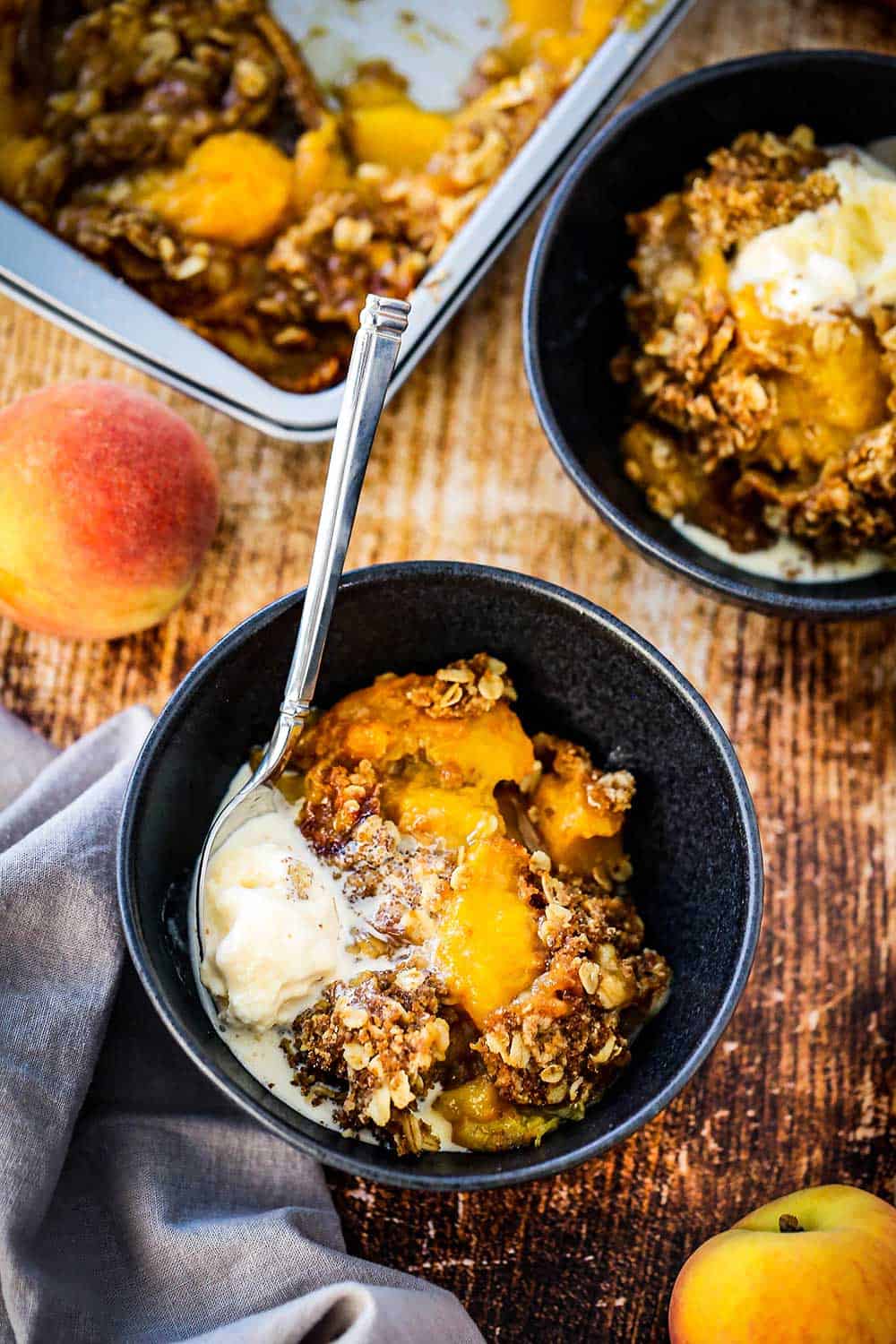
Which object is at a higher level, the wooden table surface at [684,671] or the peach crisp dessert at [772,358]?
the peach crisp dessert at [772,358]

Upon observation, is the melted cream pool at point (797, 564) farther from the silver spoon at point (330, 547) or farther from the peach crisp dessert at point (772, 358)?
the silver spoon at point (330, 547)

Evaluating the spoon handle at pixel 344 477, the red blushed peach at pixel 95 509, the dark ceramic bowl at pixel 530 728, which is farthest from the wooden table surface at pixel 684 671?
the spoon handle at pixel 344 477

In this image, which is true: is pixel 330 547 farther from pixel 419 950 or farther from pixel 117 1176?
pixel 117 1176

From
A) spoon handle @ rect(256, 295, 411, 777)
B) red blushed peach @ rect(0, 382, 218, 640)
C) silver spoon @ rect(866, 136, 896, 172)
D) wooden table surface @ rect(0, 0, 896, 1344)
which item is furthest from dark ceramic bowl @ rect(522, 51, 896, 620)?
red blushed peach @ rect(0, 382, 218, 640)

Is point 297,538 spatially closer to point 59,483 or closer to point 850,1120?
point 59,483

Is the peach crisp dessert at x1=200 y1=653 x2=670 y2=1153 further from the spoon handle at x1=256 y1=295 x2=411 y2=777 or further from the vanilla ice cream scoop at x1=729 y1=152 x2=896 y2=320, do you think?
the vanilla ice cream scoop at x1=729 y1=152 x2=896 y2=320

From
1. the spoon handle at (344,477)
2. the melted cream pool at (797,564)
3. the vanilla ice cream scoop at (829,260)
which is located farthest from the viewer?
the melted cream pool at (797,564)
